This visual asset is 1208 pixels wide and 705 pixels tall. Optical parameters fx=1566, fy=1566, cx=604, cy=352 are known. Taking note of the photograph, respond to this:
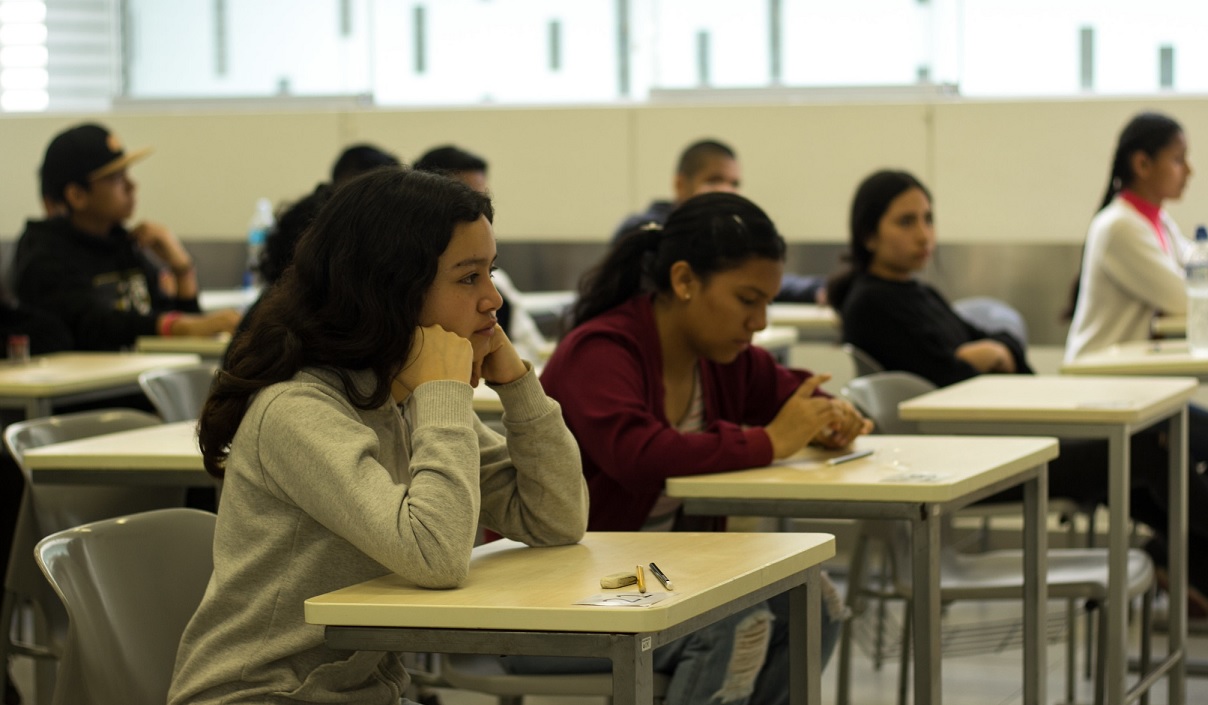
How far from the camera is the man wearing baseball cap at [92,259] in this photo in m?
4.92

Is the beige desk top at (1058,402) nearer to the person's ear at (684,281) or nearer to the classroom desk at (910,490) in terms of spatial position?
the classroom desk at (910,490)

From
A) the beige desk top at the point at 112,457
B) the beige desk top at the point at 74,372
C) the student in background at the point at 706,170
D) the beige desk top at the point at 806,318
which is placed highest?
the student in background at the point at 706,170

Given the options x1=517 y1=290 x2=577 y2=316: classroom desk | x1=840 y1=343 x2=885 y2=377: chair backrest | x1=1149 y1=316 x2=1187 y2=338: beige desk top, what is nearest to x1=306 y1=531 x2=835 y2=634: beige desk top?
x1=840 y1=343 x2=885 y2=377: chair backrest

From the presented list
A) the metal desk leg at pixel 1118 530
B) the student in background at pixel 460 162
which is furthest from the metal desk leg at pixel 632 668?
the student in background at pixel 460 162

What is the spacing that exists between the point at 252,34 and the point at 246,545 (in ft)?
19.3

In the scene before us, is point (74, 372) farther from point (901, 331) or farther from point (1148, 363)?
point (1148, 363)

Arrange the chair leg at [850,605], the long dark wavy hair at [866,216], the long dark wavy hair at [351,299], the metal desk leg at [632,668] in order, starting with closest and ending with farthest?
the metal desk leg at [632,668]
the long dark wavy hair at [351,299]
the chair leg at [850,605]
the long dark wavy hair at [866,216]

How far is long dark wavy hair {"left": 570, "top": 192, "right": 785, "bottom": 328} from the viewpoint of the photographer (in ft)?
8.69

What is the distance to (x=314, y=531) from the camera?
1732 millimetres

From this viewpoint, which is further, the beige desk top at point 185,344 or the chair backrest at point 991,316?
the chair backrest at point 991,316

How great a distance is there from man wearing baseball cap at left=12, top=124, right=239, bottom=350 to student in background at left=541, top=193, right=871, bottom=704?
247cm

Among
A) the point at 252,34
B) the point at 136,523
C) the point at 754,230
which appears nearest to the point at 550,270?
the point at 252,34

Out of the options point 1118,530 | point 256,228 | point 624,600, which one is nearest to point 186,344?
point 256,228

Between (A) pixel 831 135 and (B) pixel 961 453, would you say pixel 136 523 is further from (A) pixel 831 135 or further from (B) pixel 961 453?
(A) pixel 831 135
